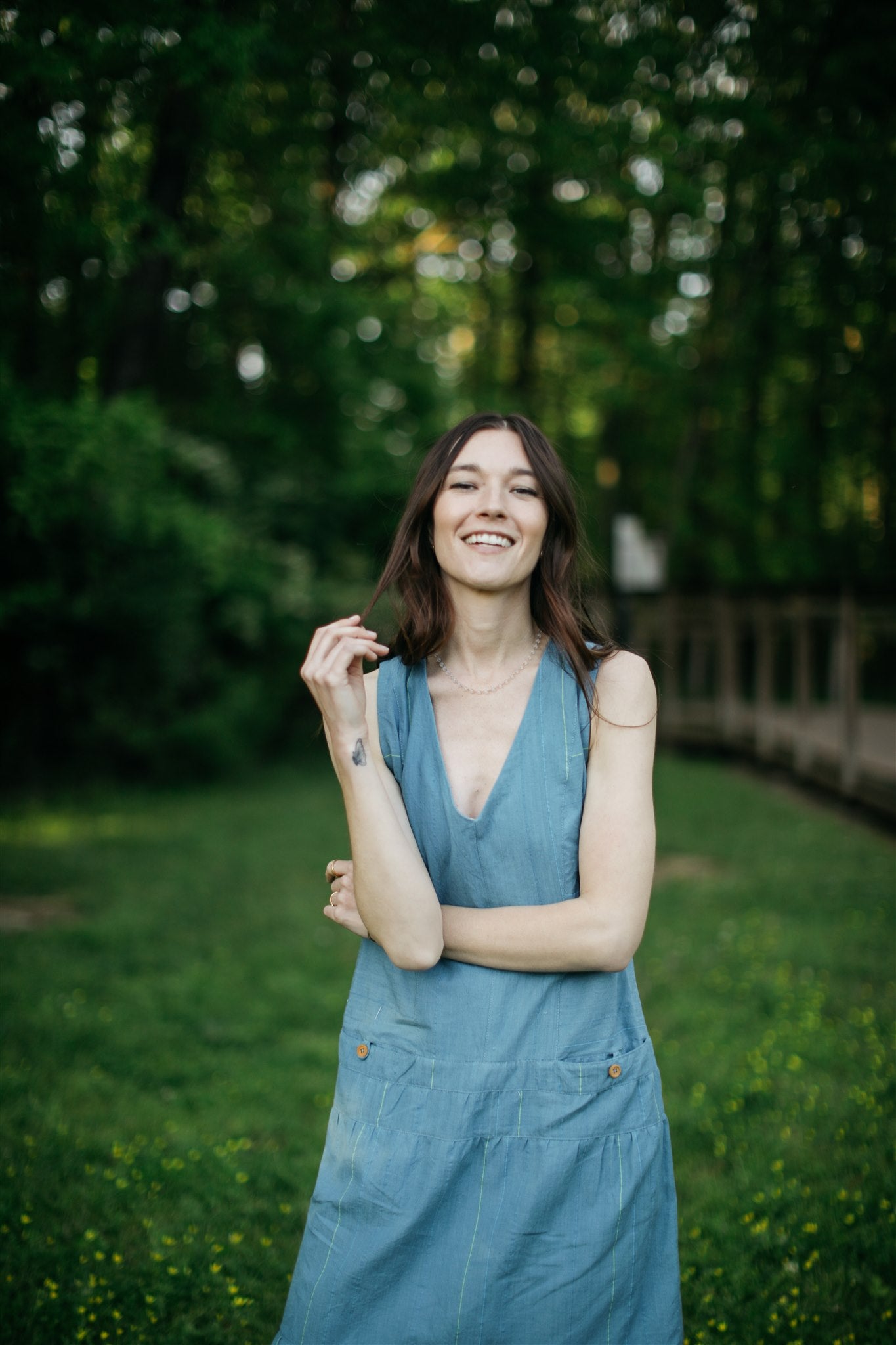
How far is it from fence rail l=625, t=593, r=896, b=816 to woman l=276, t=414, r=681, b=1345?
4866mm

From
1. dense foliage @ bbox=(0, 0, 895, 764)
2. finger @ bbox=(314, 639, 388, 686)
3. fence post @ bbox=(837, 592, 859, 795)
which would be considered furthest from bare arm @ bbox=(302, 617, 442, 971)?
fence post @ bbox=(837, 592, 859, 795)

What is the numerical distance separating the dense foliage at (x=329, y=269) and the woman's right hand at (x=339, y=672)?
174 inches

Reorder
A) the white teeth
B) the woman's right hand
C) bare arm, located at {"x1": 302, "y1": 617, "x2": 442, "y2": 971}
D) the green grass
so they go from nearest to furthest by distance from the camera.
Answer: bare arm, located at {"x1": 302, "y1": 617, "x2": 442, "y2": 971} → the woman's right hand → the white teeth → the green grass

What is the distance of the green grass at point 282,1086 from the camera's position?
3422mm

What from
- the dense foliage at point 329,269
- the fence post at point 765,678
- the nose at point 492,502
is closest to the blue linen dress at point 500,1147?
the nose at point 492,502

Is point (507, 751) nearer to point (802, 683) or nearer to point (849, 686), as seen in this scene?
point (849, 686)

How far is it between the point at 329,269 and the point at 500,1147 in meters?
13.3

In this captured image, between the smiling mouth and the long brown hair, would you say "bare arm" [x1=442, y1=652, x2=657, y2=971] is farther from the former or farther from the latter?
the smiling mouth

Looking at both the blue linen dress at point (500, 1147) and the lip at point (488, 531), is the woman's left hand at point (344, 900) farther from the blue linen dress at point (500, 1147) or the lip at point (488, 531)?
the lip at point (488, 531)

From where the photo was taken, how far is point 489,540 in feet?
7.45

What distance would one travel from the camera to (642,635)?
18172mm

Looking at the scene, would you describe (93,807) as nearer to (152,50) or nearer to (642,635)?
(152,50)

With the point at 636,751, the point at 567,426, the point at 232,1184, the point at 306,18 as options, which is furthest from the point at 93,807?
the point at 567,426

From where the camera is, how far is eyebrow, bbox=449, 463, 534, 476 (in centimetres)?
232
